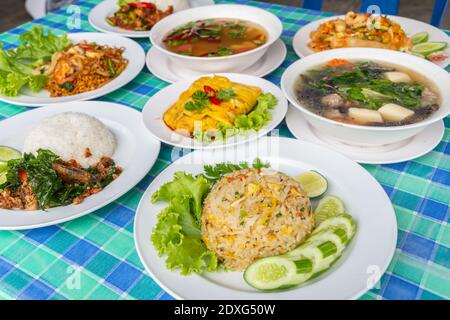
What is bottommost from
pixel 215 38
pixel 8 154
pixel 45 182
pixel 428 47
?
pixel 8 154

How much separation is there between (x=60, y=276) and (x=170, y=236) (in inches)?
16.7

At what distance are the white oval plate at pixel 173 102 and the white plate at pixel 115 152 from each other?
0.07 metres

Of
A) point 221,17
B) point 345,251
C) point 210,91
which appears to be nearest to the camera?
point 345,251

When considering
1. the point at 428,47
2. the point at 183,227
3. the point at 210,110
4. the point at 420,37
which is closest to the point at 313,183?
the point at 183,227

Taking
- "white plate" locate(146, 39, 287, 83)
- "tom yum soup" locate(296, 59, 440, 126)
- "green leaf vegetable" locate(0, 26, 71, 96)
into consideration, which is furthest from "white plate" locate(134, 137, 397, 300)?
"green leaf vegetable" locate(0, 26, 71, 96)

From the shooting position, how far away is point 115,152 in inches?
80.6

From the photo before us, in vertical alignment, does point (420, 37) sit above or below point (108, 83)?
above

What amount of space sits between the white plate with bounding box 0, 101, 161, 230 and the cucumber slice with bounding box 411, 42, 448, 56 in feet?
5.62

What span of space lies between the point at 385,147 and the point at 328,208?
0.52m

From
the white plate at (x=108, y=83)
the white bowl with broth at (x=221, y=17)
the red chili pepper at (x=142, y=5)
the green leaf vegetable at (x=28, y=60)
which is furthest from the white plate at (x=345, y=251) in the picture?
the red chili pepper at (x=142, y=5)

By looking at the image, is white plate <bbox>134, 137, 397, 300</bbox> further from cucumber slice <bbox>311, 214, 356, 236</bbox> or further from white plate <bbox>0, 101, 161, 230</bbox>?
white plate <bbox>0, 101, 161, 230</bbox>

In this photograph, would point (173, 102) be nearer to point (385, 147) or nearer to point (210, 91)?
point (210, 91)

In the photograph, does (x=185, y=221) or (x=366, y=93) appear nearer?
(x=185, y=221)
